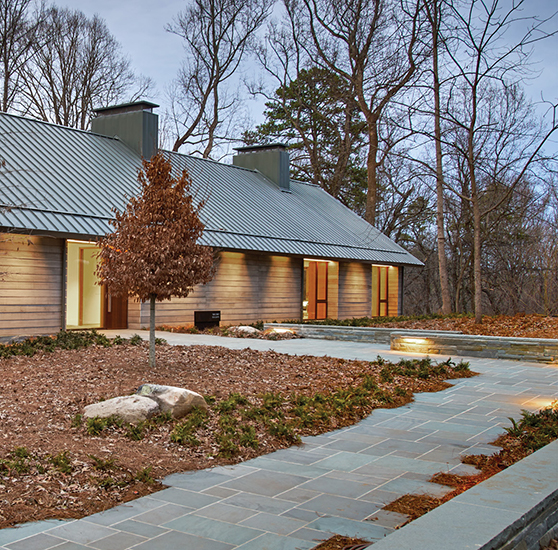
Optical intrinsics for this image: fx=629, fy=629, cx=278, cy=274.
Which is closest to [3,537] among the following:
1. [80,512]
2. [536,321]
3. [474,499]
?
[80,512]

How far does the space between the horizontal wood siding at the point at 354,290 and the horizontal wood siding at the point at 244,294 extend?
7.55 feet

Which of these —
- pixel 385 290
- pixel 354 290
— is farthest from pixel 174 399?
pixel 385 290

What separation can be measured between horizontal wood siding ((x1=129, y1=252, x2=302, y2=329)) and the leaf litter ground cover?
5.09m

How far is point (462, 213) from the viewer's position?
2739 cm

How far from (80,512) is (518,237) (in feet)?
81.0

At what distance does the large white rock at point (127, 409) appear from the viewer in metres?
5.54

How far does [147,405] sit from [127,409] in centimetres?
20

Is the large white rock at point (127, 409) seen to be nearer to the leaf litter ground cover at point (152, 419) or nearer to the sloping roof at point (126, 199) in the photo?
the leaf litter ground cover at point (152, 419)

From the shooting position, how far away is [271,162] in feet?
78.3

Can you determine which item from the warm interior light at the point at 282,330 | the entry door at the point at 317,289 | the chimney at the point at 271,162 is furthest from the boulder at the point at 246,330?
the chimney at the point at 271,162

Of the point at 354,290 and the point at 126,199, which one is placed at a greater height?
the point at 126,199

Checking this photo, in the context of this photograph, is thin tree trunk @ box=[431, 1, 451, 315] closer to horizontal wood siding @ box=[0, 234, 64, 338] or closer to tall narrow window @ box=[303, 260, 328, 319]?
tall narrow window @ box=[303, 260, 328, 319]

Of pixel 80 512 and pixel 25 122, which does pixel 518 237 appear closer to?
pixel 25 122

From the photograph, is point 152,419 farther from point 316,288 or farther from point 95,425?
point 316,288
